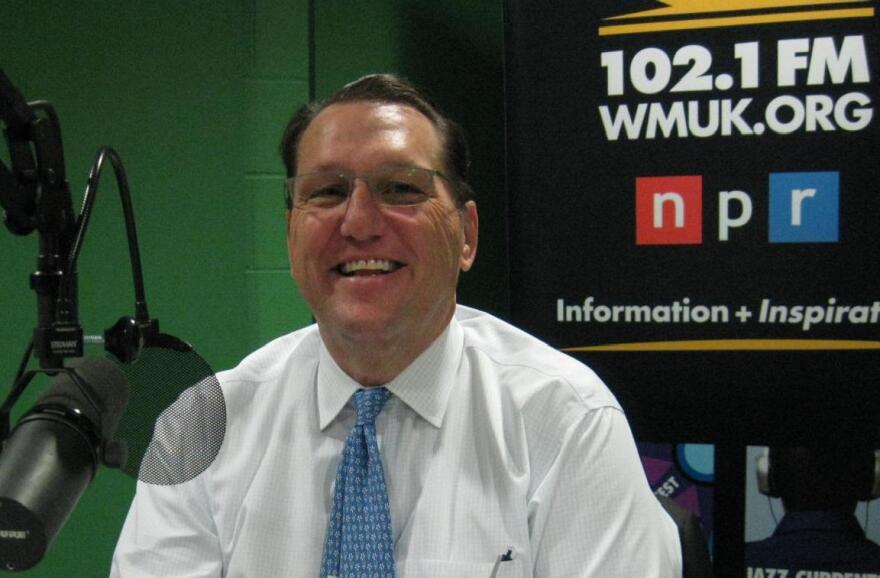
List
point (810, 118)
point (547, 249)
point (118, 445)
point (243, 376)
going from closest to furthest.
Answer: point (118, 445) → point (243, 376) → point (810, 118) → point (547, 249)

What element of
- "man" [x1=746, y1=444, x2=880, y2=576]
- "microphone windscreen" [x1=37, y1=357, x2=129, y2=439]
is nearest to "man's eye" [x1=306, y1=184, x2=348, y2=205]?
"microphone windscreen" [x1=37, y1=357, x2=129, y2=439]

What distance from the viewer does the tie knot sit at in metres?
1.24

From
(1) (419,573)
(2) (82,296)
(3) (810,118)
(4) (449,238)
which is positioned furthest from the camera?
(2) (82,296)

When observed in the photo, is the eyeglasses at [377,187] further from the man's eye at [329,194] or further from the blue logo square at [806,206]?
the blue logo square at [806,206]

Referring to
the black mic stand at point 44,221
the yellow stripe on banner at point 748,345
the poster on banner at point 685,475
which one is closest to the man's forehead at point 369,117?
the black mic stand at point 44,221

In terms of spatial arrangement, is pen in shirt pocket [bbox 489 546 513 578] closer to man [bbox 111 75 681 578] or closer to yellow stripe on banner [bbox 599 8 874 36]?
man [bbox 111 75 681 578]

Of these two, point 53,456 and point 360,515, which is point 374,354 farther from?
point 53,456

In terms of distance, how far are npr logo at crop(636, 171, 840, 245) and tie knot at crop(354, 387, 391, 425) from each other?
81 centimetres

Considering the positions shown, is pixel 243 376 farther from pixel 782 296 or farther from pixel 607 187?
pixel 782 296

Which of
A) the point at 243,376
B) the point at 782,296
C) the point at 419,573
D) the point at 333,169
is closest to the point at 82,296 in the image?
the point at 243,376

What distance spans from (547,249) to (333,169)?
0.76 meters

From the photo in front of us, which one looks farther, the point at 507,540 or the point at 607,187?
the point at 607,187

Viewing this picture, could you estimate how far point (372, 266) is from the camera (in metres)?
1.21

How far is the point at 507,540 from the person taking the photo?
3.77ft
